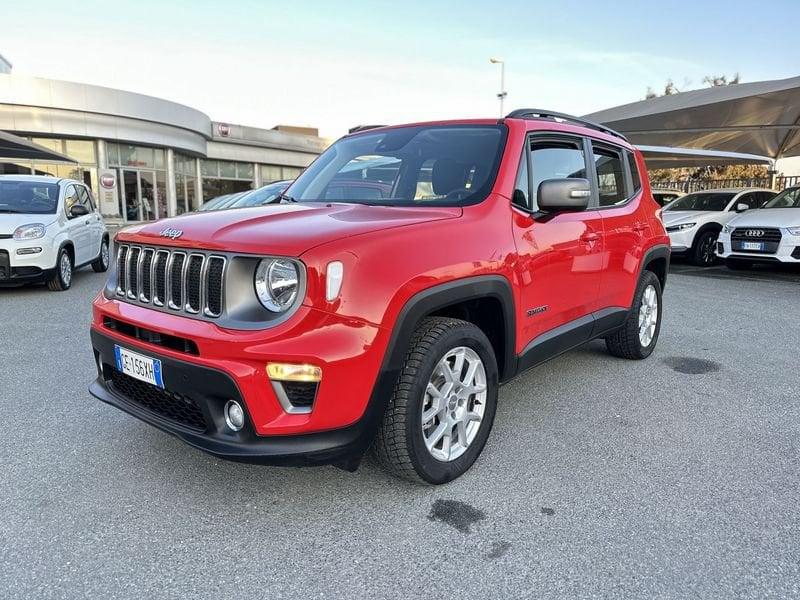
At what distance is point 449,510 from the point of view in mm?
2648

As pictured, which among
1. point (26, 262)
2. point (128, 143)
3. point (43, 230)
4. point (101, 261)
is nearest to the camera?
point (26, 262)

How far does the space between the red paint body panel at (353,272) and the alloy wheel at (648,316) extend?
1674 millimetres

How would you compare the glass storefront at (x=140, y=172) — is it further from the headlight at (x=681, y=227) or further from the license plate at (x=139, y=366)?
the license plate at (x=139, y=366)

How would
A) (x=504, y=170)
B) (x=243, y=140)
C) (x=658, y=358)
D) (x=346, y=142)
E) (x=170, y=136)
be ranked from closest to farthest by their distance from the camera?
(x=504, y=170) < (x=346, y=142) < (x=658, y=358) < (x=170, y=136) < (x=243, y=140)

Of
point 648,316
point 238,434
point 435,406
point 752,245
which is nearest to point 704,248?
point 752,245

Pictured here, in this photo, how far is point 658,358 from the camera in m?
5.11

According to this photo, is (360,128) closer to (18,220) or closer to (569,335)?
(569,335)

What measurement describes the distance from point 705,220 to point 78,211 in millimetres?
11395

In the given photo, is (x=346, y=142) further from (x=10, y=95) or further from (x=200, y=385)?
(x=10, y=95)

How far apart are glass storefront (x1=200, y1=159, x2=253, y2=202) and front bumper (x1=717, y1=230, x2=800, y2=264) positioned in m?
24.7

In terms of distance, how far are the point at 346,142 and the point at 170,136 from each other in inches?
974

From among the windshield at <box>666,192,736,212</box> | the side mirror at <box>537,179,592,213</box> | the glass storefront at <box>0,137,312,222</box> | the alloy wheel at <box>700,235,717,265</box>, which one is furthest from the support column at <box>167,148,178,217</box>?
the side mirror at <box>537,179,592,213</box>

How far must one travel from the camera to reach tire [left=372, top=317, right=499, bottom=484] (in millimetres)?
2551

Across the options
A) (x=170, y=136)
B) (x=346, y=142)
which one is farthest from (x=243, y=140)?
(x=346, y=142)
